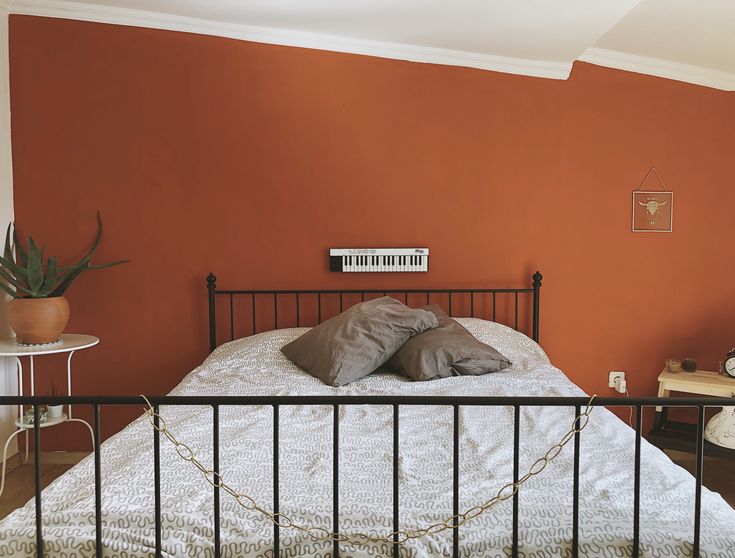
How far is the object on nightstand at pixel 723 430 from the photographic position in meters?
2.71

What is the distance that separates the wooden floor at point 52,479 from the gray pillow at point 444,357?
4.21ft

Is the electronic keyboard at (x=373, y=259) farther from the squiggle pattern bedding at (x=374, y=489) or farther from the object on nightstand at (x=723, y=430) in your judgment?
the object on nightstand at (x=723, y=430)

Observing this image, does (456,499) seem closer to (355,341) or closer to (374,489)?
(374,489)

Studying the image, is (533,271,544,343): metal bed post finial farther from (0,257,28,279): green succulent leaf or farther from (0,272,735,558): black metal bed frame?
(0,257,28,279): green succulent leaf

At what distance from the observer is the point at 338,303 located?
125 inches

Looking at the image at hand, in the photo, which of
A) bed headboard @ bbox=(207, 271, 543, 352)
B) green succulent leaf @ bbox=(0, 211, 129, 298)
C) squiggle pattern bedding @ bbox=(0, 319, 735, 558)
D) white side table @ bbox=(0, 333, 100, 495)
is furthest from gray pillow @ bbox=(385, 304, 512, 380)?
green succulent leaf @ bbox=(0, 211, 129, 298)


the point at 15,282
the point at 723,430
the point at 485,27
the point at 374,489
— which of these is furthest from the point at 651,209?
the point at 15,282

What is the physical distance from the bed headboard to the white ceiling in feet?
3.87

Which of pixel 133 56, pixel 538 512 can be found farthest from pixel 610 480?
pixel 133 56

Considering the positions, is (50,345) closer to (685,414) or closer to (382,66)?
(382,66)

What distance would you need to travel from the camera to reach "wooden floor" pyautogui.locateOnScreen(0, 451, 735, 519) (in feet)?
8.69

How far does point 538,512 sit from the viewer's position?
A: 125 centimetres

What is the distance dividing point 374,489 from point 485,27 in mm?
2264

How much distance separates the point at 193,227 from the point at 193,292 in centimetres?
34
